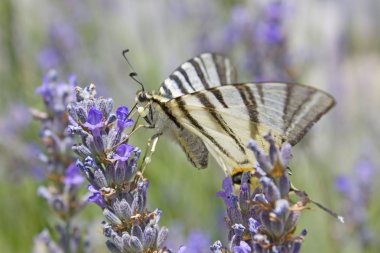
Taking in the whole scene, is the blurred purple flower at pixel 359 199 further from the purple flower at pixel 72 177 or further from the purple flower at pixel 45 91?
the purple flower at pixel 45 91

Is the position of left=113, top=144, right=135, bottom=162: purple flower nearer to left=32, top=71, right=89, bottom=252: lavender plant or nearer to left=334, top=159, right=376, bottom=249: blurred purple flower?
left=32, top=71, right=89, bottom=252: lavender plant

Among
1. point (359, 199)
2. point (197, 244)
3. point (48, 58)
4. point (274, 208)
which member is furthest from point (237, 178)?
point (48, 58)

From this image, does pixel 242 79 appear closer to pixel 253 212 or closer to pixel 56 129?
pixel 56 129

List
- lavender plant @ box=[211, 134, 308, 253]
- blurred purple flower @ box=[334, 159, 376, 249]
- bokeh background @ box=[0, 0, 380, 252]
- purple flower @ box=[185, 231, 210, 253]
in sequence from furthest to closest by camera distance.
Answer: bokeh background @ box=[0, 0, 380, 252] → blurred purple flower @ box=[334, 159, 376, 249] → purple flower @ box=[185, 231, 210, 253] → lavender plant @ box=[211, 134, 308, 253]

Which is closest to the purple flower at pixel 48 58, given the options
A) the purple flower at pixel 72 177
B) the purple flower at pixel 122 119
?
the purple flower at pixel 72 177

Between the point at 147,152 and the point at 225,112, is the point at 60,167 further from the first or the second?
the point at 225,112

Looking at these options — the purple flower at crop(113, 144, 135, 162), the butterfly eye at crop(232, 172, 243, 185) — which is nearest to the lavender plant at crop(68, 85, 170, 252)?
the purple flower at crop(113, 144, 135, 162)
